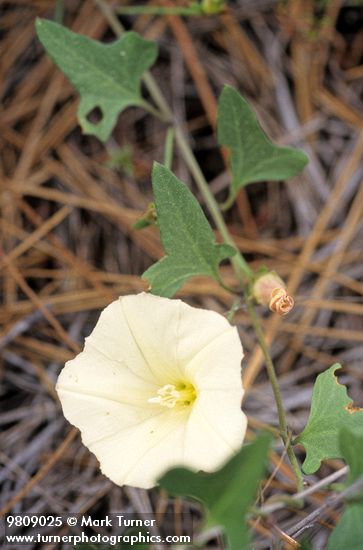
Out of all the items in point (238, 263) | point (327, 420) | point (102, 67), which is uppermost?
point (102, 67)

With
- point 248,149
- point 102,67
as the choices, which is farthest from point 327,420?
point 102,67

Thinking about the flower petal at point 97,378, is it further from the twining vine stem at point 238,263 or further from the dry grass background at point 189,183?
the dry grass background at point 189,183

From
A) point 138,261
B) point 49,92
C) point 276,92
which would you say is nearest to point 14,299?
point 138,261

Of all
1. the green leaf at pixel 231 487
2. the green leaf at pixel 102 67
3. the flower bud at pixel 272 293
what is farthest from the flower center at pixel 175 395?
the green leaf at pixel 102 67

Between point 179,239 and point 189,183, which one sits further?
point 189,183

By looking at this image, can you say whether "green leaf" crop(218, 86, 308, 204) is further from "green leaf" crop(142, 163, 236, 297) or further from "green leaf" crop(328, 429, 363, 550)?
"green leaf" crop(328, 429, 363, 550)

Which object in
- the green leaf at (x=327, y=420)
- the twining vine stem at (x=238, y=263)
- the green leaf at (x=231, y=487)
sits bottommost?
the green leaf at (x=327, y=420)

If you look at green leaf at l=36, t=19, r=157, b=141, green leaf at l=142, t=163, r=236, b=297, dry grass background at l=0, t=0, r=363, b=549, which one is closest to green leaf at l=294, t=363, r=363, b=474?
green leaf at l=142, t=163, r=236, b=297

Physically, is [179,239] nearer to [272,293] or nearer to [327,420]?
[272,293]
